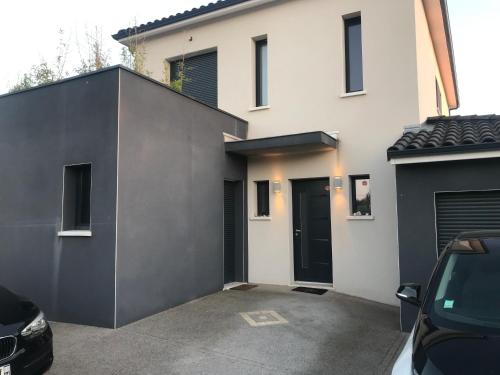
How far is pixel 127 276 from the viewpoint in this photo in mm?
6359

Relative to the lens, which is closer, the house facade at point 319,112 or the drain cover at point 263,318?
the drain cover at point 263,318

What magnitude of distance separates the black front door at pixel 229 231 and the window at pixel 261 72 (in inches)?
90.3

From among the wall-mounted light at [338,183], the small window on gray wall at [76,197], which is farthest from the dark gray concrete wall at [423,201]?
the small window on gray wall at [76,197]

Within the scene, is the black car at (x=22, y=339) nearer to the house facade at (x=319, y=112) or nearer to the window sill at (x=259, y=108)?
the house facade at (x=319, y=112)

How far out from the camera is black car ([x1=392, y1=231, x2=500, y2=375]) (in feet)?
8.16

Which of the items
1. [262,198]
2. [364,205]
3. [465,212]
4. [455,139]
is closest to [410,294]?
[465,212]

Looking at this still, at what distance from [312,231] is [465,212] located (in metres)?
3.73

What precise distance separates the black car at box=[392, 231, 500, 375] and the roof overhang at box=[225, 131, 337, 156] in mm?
4523

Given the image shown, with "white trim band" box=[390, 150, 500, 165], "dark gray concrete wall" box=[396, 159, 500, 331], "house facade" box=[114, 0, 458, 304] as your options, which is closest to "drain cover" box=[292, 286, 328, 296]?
"house facade" box=[114, 0, 458, 304]

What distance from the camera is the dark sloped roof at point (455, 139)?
5723mm

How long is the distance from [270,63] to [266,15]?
123cm

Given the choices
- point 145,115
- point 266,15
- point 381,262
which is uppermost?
point 266,15

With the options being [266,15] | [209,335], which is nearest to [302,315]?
Result: [209,335]

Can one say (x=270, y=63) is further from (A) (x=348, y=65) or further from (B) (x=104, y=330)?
(B) (x=104, y=330)
